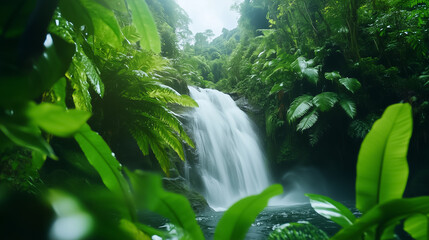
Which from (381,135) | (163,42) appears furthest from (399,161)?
(163,42)

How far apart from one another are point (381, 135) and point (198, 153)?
5.69 m

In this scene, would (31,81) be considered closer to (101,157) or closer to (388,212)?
(101,157)

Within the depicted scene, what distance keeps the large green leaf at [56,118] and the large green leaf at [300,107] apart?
640 cm

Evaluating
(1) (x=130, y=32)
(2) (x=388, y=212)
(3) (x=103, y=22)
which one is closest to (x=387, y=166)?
(2) (x=388, y=212)

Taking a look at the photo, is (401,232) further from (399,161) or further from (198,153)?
(198,153)

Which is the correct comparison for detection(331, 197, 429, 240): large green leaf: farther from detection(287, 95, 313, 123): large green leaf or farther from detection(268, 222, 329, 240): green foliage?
detection(287, 95, 313, 123): large green leaf

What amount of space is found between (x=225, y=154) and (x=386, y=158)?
6.56 m

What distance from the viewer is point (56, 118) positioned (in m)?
0.31

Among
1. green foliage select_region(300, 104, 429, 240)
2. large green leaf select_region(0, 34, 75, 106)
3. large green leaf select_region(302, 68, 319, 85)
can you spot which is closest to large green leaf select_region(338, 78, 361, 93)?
large green leaf select_region(302, 68, 319, 85)

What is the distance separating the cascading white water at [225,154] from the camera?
6.12 m

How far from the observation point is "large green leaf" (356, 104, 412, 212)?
26.7 inches

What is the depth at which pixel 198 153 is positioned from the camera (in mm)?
6227

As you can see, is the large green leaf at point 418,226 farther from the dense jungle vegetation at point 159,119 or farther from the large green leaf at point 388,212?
the large green leaf at point 388,212

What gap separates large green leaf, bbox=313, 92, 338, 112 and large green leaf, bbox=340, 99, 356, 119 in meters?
0.21
